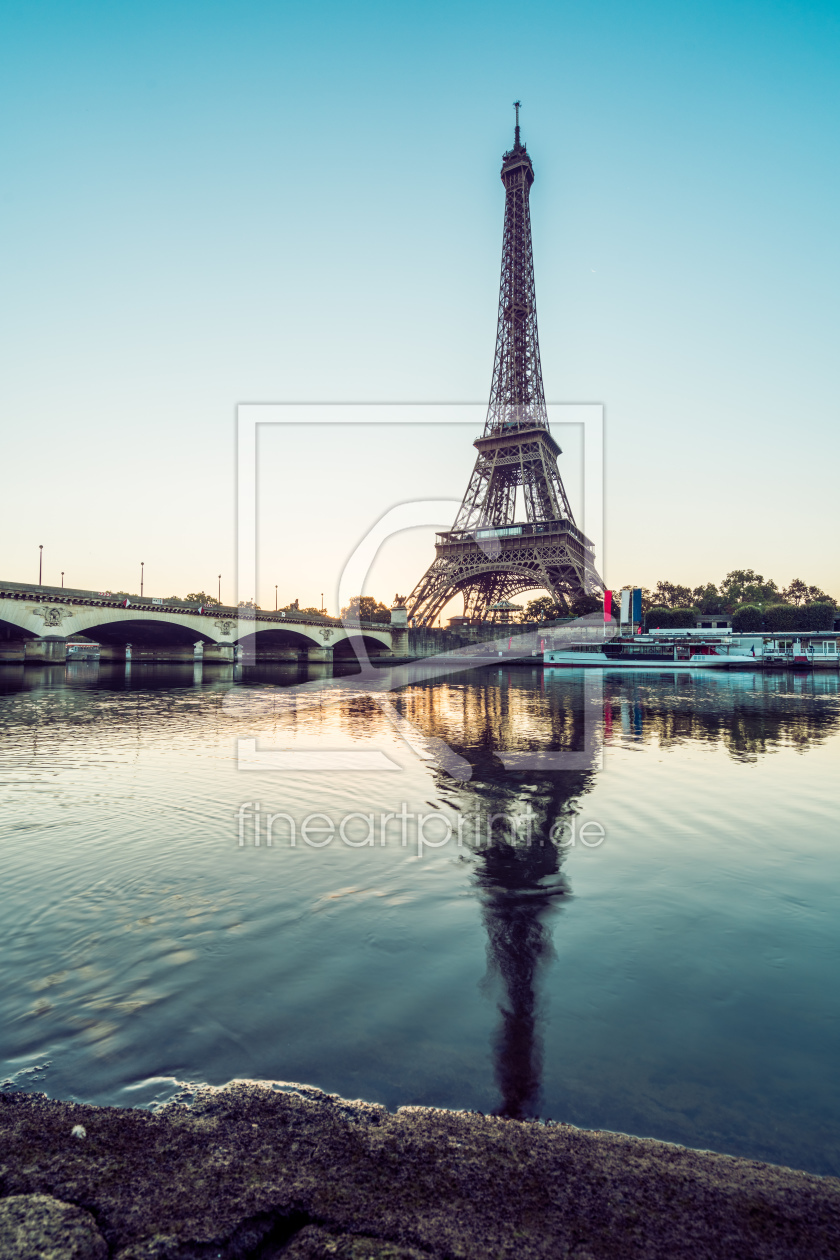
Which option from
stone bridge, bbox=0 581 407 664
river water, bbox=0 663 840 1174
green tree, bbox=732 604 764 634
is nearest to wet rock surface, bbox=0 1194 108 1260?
river water, bbox=0 663 840 1174

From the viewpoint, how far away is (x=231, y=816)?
900 centimetres

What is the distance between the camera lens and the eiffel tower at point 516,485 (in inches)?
2721

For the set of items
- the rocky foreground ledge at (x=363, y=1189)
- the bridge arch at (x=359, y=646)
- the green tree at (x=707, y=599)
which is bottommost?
the rocky foreground ledge at (x=363, y=1189)

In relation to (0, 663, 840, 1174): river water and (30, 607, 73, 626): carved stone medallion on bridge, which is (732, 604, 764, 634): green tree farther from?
(0, 663, 840, 1174): river water

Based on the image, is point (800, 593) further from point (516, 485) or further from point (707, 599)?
point (516, 485)

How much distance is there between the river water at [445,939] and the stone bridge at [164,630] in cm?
4718

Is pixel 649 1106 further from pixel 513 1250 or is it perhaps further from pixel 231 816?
pixel 231 816

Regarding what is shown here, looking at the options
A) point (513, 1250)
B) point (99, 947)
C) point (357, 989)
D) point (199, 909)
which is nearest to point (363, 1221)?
point (513, 1250)

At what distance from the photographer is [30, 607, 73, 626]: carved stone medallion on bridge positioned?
53219 millimetres

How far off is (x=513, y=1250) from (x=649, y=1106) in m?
1.30

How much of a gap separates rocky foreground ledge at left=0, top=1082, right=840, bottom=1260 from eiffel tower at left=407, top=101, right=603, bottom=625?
66.3 meters

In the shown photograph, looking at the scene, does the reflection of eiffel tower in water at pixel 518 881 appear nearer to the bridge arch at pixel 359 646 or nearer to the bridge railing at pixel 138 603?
the bridge railing at pixel 138 603
